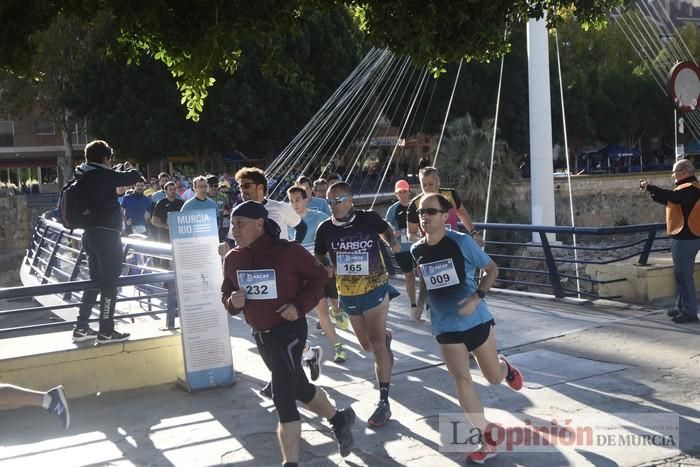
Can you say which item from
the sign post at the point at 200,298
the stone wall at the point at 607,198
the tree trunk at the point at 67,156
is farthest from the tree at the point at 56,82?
the sign post at the point at 200,298

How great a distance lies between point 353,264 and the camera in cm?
677

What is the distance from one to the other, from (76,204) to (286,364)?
3.19 m

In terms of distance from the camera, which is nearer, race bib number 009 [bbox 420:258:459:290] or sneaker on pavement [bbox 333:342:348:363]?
race bib number 009 [bbox 420:258:459:290]

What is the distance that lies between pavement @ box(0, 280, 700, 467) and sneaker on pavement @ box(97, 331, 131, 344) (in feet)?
1.62

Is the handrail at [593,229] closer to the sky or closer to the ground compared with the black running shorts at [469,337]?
closer to the sky

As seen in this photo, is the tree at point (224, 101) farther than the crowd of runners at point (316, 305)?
Yes

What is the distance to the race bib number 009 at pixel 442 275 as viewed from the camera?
5555mm

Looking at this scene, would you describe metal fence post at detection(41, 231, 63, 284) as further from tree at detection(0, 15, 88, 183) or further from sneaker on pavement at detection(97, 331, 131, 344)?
tree at detection(0, 15, 88, 183)

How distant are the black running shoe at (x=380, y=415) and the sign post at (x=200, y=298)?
6.14ft

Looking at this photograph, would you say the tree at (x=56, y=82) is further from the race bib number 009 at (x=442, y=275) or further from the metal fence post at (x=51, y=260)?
the race bib number 009 at (x=442, y=275)

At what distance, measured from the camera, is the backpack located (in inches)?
292

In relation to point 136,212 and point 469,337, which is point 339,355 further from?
point 136,212

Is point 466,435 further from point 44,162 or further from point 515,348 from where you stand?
point 44,162

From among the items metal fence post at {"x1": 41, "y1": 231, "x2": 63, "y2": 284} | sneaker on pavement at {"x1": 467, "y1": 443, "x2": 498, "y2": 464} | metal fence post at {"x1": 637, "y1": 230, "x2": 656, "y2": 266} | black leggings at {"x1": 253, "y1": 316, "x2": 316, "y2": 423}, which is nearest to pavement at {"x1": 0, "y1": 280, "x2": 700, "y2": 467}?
sneaker on pavement at {"x1": 467, "y1": 443, "x2": 498, "y2": 464}
